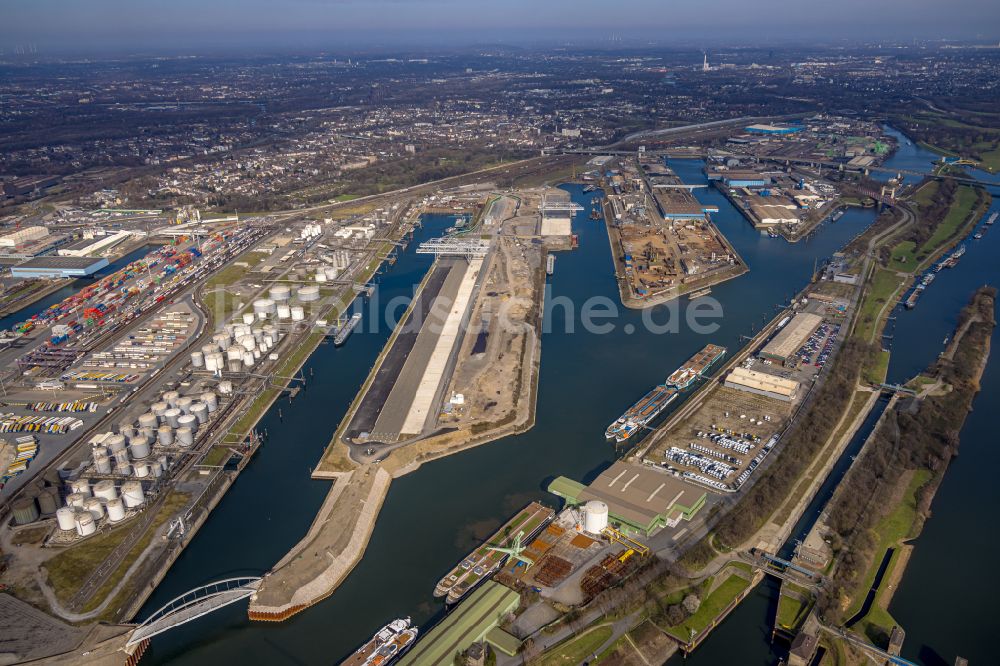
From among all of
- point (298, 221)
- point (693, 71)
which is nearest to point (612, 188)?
point (298, 221)

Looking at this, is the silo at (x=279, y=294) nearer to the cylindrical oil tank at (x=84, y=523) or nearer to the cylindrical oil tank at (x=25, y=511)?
the cylindrical oil tank at (x=25, y=511)

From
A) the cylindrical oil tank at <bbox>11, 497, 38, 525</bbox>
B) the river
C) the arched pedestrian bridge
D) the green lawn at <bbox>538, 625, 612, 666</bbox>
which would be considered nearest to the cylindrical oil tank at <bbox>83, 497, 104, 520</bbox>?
the cylindrical oil tank at <bbox>11, 497, 38, 525</bbox>

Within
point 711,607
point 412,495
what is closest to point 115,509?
point 412,495

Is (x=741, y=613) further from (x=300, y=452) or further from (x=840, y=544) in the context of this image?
(x=300, y=452)

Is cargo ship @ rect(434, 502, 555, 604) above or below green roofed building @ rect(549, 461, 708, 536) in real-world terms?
below

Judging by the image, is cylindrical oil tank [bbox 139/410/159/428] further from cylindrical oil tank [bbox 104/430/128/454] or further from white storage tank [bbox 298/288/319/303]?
white storage tank [bbox 298/288/319/303]

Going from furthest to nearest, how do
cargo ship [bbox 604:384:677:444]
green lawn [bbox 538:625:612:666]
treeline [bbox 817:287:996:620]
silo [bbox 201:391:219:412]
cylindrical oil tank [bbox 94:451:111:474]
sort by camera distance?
1. silo [bbox 201:391:219:412]
2. cargo ship [bbox 604:384:677:444]
3. cylindrical oil tank [bbox 94:451:111:474]
4. treeline [bbox 817:287:996:620]
5. green lawn [bbox 538:625:612:666]

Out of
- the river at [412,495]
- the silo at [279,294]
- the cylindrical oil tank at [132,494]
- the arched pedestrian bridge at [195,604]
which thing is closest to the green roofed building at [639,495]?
the river at [412,495]
